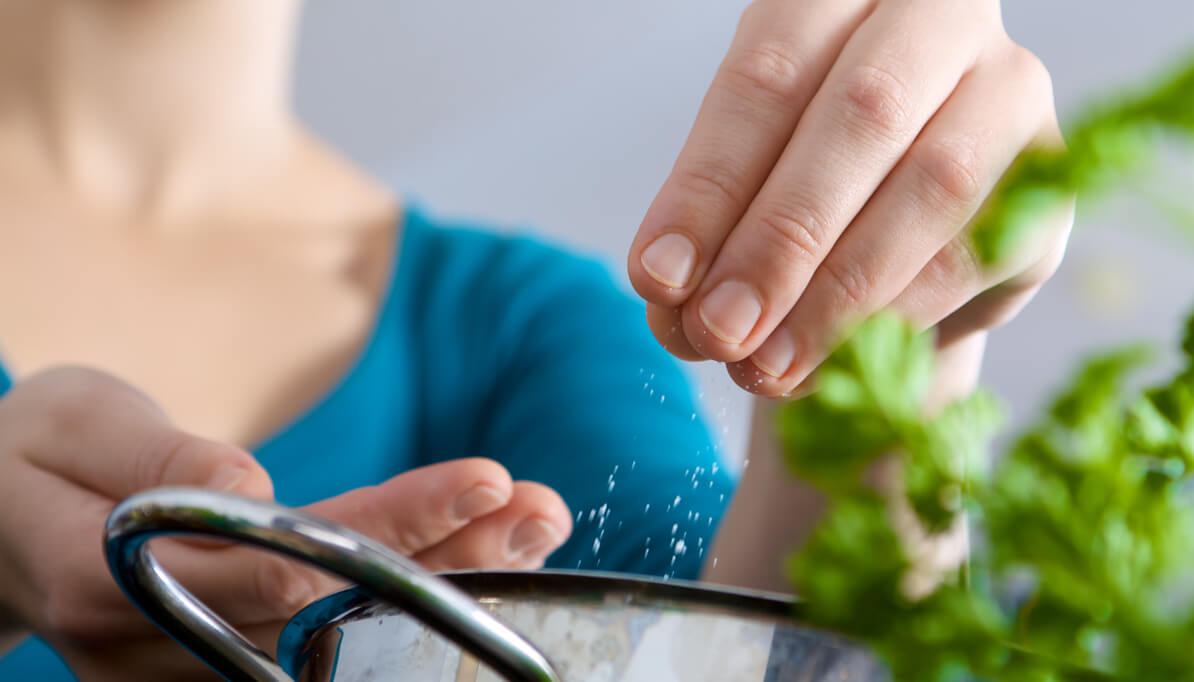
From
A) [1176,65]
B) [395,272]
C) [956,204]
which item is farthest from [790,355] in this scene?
[395,272]

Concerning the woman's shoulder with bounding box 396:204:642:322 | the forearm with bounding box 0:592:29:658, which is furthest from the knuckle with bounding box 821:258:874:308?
the woman's shoulder with bounding box 396:204:642:322

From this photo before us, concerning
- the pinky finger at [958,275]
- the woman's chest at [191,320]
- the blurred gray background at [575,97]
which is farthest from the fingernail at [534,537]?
the blurred gray background at [575,97]

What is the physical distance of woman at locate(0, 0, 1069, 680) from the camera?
23 cm

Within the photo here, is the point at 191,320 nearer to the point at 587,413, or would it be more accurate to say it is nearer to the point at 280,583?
the point at 587,413

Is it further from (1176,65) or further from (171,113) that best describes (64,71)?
(1176,65)

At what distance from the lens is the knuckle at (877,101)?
23cm

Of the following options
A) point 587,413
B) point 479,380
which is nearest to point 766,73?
point 587,413

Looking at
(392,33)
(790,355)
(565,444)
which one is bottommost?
(565,444)

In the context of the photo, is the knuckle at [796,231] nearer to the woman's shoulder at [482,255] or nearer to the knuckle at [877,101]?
the knuckle at [877,101]

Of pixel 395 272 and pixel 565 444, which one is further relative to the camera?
pixel 395 272

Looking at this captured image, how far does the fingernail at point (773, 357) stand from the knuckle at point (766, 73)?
68 millimetres

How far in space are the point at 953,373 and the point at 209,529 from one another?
269mm

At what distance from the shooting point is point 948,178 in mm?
231

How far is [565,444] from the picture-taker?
0.46 metres
